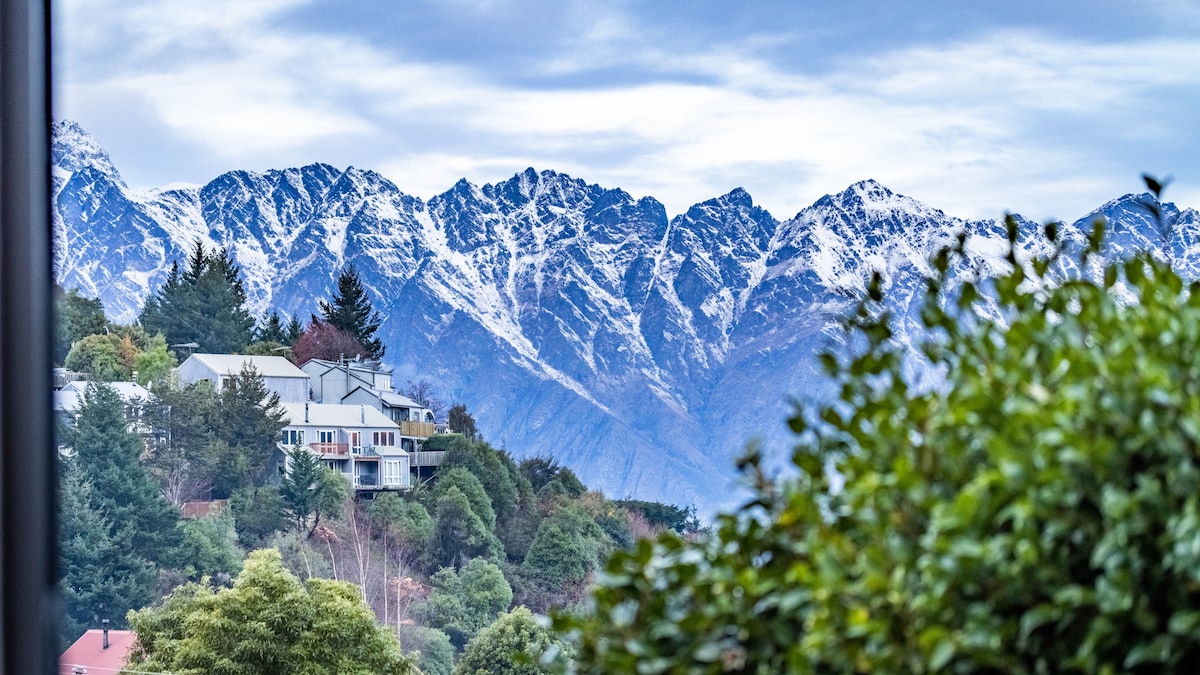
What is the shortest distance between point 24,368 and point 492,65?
3.80m

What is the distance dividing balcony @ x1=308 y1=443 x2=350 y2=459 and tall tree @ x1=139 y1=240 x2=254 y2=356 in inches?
25.3

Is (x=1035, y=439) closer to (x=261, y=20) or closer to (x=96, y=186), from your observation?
(x=96, y=186)

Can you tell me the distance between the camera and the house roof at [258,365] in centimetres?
562

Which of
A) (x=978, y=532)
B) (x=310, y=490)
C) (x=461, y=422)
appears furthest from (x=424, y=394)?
(x=978, y=532)

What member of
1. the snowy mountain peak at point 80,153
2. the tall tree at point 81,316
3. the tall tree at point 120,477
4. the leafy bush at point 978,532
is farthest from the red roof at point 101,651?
the leafy bush at point 978,532

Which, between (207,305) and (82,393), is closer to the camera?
(82,393)

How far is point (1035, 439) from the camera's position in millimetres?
494

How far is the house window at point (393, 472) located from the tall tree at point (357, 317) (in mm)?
496

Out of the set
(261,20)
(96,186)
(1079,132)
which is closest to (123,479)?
(96,186)

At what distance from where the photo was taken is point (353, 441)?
214 inches

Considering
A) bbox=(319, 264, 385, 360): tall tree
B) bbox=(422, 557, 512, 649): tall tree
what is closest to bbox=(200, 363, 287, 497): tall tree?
bbox=(319, 264, 385, 360): tall tree

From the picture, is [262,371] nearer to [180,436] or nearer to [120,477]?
[180,436]

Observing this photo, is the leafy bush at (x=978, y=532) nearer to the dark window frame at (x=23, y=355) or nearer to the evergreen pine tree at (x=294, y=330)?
the dark window frame at (x=23, y=355)

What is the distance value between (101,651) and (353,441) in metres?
1.38
